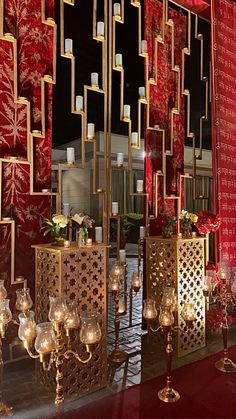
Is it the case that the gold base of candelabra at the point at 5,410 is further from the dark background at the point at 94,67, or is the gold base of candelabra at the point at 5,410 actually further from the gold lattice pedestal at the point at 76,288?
the dark background at the point at 94,67

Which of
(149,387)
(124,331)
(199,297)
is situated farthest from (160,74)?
(149,387)

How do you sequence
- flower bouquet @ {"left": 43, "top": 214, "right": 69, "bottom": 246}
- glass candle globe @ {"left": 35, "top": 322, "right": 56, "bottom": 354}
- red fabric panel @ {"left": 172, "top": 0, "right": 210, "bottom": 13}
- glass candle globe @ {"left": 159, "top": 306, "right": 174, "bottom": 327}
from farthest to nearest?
red fabric panel @ {"left": 172, "top": 0, "right": 210, "bottom": 13}
flower bouquet @ {"left": 43, "top": 214, "right": 69, "bottom": 246}
glass candle globe @ {"left": 159, "top": 306, "right": 174, "bottom": 327}
glass candle globe @ {"left": 35, "top": 322, "right": 56, "bottom": 354}

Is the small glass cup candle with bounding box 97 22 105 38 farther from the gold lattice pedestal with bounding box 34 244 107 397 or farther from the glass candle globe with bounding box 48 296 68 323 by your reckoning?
the glass candle globe with bounding box 48 296 68 323

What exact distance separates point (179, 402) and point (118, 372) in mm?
556

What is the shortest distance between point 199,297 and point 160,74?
6.92ft

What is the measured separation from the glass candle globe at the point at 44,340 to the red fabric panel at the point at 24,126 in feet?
3.15

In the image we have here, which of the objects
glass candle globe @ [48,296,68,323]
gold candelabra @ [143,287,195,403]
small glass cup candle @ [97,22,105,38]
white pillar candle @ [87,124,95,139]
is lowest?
gold candelabra @ [143,287,195,403]

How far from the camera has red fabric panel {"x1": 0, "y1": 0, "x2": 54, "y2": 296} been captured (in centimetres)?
239

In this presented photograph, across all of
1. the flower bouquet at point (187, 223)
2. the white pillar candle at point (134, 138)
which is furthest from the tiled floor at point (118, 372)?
the white pillar candle at point (134, 138)

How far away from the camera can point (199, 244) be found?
2895mm

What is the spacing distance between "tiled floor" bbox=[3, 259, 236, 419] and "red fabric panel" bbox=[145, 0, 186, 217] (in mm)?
1214

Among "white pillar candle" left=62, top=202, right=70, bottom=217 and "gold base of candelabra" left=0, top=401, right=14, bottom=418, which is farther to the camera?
"white pillar candle" left=62, top=202, right=70, bottom=217

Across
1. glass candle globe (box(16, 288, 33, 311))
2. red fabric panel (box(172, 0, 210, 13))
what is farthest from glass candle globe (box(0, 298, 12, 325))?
red fabric panel (box(172, 0, 210, 13))

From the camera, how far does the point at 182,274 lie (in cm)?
276
